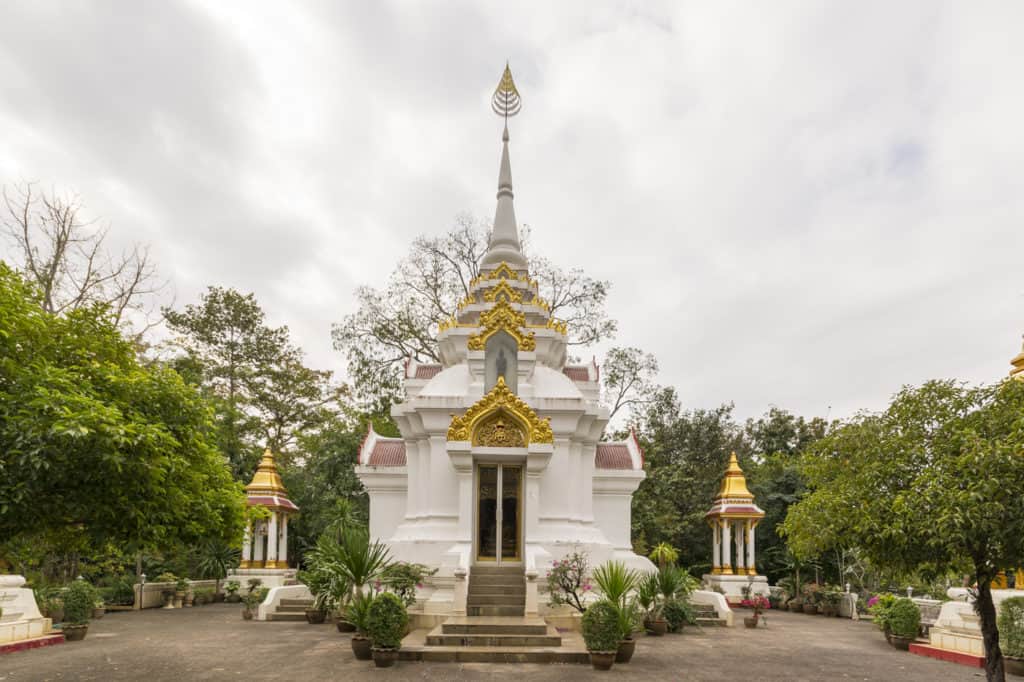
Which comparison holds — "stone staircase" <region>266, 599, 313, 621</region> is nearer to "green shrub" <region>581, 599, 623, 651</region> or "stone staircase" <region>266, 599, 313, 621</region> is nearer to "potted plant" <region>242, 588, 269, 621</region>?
"potted plant" <region>242, 588, 269, 621</region>

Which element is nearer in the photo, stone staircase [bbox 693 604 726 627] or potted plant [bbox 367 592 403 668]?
potted plant [bbox 367 592 403 668]

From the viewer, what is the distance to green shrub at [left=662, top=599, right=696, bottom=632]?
14977mm

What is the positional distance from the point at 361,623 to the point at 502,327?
327 inches

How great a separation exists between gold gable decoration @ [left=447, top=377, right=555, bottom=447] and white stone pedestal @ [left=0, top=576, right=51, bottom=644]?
819 cm

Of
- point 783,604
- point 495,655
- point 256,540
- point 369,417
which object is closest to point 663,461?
point 783,604

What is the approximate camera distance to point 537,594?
46.1 ft

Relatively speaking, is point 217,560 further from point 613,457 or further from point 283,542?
point 613,457

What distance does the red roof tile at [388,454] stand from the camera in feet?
61.1

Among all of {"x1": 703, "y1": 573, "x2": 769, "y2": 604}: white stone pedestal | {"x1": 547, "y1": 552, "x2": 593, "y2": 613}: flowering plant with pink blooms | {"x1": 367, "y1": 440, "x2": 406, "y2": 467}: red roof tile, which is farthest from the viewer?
{"x1": 703, "y1": 573, "x2": 769, "y2": 604}: white stone pedestal

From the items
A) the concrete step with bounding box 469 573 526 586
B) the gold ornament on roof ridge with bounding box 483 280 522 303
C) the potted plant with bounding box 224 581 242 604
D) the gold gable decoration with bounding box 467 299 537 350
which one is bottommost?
the potted plant with bounding box 224 581 242 604

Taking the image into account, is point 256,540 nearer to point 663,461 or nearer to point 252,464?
point 252,464

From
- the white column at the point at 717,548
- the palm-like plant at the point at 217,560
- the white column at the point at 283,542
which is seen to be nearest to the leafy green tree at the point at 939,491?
the white column at the point at 717,548

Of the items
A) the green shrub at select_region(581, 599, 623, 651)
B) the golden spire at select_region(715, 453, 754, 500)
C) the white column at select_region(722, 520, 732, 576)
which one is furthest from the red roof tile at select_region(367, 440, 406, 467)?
the golden spire at select_region(715, 453, 754, 500)

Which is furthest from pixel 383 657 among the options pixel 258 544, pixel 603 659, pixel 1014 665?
pixel 258 544
